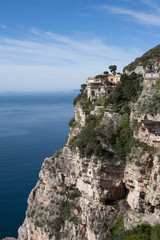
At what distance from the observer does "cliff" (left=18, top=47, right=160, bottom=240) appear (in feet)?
70.2

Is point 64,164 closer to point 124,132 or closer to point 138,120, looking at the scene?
point 124,132

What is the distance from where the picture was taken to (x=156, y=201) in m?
19.9

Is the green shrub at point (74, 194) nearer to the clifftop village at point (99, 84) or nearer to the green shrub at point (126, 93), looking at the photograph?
the green shrub at point (126, 93)

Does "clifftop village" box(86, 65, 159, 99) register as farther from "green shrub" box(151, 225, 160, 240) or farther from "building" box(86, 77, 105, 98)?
"green shrub" box(151, 225, 160, 240)

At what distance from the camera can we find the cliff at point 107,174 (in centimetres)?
2139

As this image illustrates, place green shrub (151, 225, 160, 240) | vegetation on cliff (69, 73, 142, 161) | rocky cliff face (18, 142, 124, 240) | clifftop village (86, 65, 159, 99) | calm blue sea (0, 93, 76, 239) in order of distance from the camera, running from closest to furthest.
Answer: green shrub (151, 225, 160, 240) < rocky cliff face (18, 142, 124, 240) < vegetation on cliff (69, 73, 142, 161) < clifftop village (86, 65, 159, 99) < calm blue sea (0, 93, 76, 239)

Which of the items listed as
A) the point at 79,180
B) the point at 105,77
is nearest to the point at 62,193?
the point at 79,180

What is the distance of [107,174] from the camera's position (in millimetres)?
23922

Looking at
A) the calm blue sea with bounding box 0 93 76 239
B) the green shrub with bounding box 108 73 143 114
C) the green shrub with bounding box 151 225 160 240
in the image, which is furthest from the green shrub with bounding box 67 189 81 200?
the calm blue sea with bounding box 0 93 76 239

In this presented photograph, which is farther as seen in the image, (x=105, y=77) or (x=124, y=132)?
(x=105, y=77)

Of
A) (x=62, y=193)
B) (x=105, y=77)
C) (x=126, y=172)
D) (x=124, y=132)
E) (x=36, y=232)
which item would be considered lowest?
(x=36, y=232)

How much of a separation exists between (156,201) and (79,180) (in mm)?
9431

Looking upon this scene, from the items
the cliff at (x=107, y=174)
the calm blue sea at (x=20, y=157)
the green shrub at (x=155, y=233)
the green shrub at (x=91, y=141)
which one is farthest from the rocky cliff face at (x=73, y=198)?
the calm blue sea at (x=20, y=157)

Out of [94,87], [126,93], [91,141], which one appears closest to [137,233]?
[91,141]
